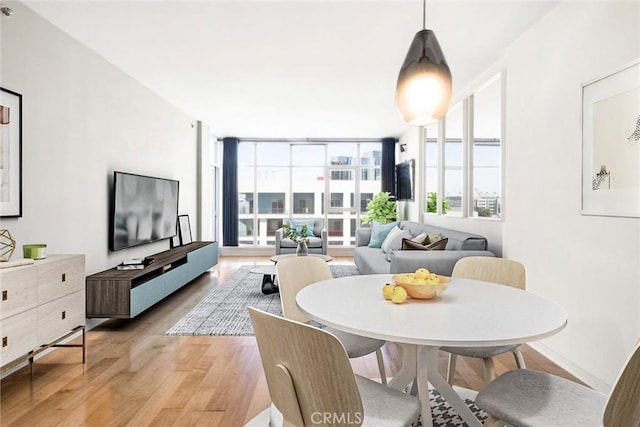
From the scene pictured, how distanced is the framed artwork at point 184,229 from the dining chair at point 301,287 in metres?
4.10

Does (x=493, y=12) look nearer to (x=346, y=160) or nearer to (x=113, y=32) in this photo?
(x=113, y=32)

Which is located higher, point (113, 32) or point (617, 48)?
point (113, 32)

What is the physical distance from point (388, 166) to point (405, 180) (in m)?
1.14

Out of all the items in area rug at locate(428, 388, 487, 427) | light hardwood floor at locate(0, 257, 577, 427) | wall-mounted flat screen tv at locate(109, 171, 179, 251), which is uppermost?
wall-mounted flat screen tv at locate(109, 171, 179, 251)

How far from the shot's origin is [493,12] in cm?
283

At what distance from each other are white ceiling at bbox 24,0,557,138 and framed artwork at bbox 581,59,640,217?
0.87 m

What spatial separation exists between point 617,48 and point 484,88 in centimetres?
196

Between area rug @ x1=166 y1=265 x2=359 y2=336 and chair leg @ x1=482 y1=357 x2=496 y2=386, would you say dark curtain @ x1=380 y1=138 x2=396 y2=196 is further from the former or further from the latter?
chair leg @ x1=482 y1=357 x2=496 y2=386

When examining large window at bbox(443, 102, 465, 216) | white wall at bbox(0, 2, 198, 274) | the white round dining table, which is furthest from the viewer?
large window at bbox(443, 102, 465, 216)

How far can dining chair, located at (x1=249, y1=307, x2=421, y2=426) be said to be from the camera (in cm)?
104

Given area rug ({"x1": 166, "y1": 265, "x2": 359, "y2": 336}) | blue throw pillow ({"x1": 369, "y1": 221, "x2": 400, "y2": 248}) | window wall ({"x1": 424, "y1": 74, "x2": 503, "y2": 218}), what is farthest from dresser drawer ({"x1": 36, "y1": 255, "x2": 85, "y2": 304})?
blue throw pillow ({"x1": 369, "y1": 221, "x2": 400, "y2": 248})

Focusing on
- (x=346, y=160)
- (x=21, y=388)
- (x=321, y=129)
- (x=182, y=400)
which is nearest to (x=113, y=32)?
(x=21, y=388)

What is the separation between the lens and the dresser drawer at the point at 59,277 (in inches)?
93.9

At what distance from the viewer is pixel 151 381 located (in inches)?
97.9
